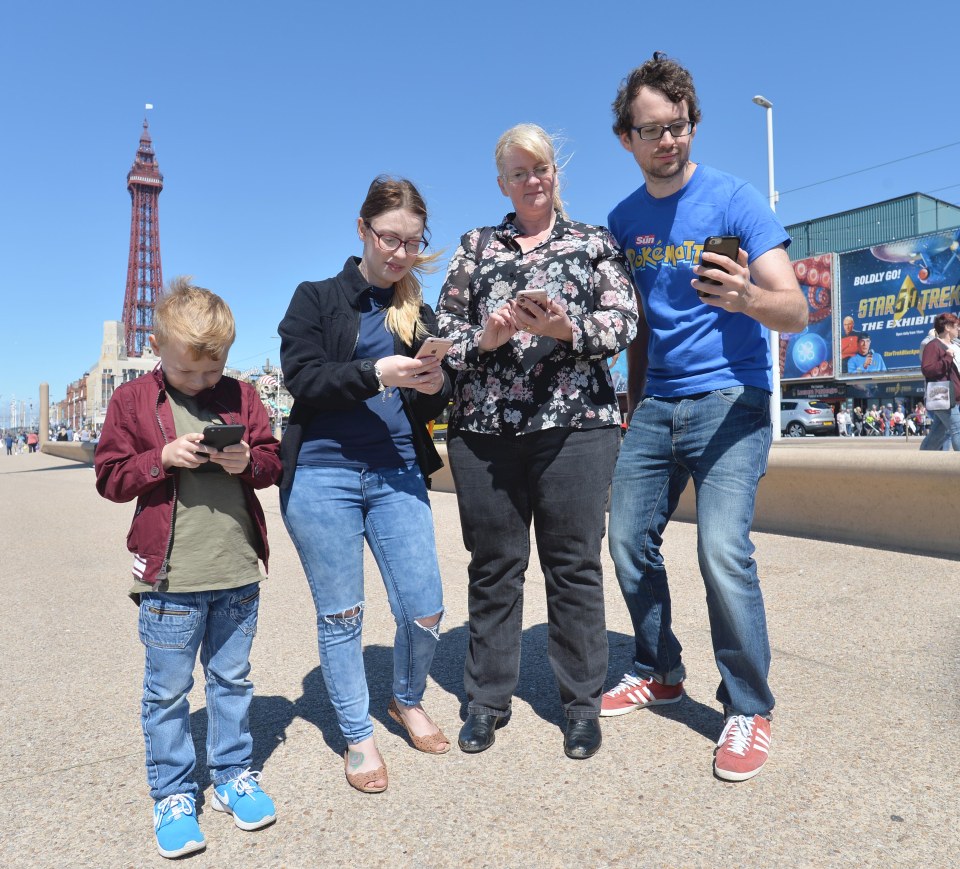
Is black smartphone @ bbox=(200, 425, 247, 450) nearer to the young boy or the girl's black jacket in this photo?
the young boy

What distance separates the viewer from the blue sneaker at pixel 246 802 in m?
2.17

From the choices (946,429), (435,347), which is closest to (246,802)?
(435,347)

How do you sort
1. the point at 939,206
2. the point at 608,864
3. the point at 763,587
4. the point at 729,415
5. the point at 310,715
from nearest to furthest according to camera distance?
the point at 608,864
the point at 729,415
the point at 310,715
the point at 763,587
the point at 939,206

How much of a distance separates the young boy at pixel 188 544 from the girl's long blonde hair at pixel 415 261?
0.56 m

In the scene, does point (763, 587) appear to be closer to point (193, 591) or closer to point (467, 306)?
point (467, 306)

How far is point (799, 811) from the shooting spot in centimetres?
212

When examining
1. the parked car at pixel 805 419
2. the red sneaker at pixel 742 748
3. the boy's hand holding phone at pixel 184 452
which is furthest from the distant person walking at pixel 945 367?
the parked car at pixel 805 419

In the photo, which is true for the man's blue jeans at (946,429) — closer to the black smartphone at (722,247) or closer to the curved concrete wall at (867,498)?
the curved concrete wall at (867,498)

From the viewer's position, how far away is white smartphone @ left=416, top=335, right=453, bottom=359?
7.60 feet

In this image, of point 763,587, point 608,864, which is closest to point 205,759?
point 608,864

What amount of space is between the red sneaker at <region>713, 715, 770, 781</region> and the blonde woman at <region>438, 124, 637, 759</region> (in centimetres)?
41

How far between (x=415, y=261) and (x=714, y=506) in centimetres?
131

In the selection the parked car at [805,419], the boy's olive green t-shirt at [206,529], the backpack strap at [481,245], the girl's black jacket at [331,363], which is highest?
the backpack strap at [481,245]

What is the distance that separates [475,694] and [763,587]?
250 cm
